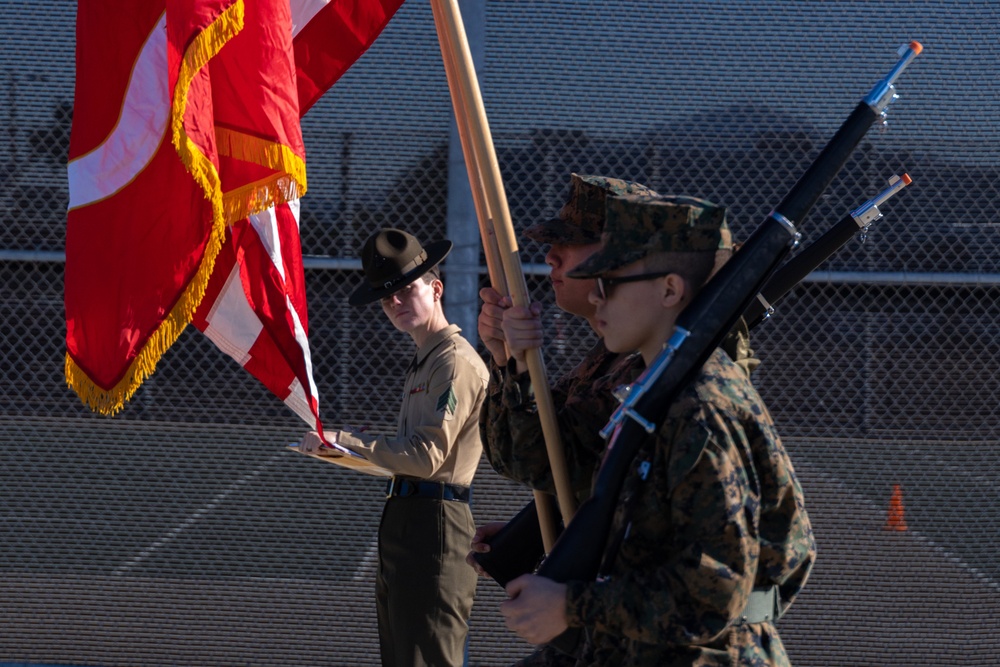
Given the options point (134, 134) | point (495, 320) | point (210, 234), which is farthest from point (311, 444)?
point (495, 320)

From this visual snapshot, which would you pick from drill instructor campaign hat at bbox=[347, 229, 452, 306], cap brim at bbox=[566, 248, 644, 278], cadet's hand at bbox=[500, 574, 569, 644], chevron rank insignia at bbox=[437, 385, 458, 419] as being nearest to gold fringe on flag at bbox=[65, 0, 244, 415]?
drill instructor campaign hat at bbox=[347, 229, 452, 306]

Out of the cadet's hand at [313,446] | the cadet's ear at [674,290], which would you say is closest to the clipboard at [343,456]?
the cadet's hand at [313,446]

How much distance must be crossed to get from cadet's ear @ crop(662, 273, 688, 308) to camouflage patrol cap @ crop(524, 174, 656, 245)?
0.50 meters

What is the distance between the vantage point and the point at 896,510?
4.97 meters

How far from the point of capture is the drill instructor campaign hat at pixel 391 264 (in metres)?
3.90

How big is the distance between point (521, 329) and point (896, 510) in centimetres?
316

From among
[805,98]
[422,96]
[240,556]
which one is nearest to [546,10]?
[422,96]

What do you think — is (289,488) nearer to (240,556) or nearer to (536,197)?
(240,556)

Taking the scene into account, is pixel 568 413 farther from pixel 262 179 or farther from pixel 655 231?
pixel 262 179

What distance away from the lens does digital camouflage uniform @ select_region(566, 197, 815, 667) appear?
1.80 meters

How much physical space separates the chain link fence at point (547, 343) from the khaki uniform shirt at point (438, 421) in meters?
0.93

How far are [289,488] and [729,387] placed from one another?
146 inches

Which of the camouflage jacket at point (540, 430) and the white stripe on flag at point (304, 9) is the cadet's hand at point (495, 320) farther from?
the white stripe on flag at point (304, 9)

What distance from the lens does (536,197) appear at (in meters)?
5.12
